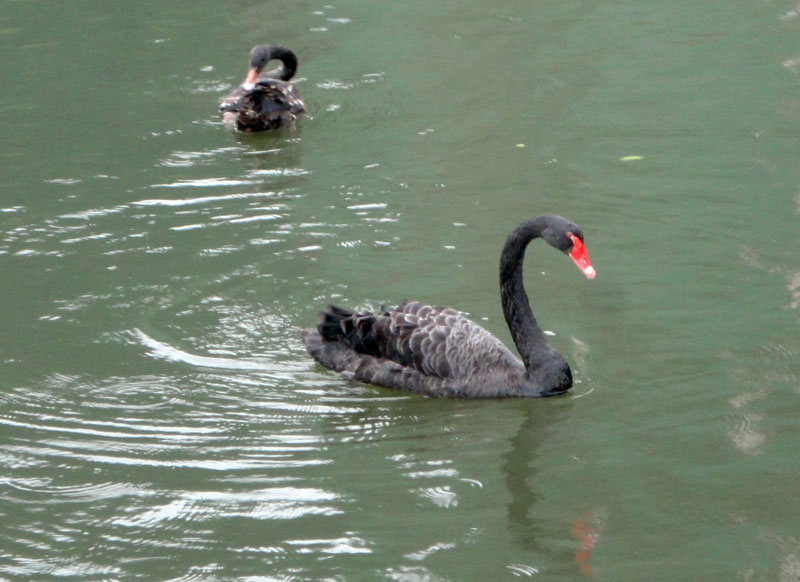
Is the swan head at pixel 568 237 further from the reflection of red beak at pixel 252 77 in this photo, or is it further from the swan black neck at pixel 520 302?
the reflection of red beak at pixel 252 77

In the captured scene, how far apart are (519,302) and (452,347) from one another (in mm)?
368

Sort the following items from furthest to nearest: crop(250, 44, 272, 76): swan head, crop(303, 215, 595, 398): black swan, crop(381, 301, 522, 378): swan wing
A: 1. crop(250, 44, 272, 76): swan head
2. crop(381, 301, 522, 378): swan wing
3. crop(303, 215, 595, 398): black swan

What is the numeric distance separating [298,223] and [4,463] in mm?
2921

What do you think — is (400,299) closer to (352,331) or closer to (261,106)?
(352,331)

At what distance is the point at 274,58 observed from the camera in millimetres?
10070

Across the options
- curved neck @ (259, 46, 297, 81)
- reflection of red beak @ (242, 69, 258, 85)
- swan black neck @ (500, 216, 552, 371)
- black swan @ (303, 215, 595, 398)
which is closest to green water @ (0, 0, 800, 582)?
black swan @ (303, 215, 595, 398)

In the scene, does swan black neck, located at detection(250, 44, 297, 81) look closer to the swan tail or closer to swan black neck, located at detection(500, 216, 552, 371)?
the swan tail

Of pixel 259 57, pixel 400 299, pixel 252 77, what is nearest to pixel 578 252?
pixel 400 299

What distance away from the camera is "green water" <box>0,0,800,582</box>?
4301 millimetres

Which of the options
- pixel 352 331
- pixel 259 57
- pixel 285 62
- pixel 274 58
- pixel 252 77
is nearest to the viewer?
pixel 352 331

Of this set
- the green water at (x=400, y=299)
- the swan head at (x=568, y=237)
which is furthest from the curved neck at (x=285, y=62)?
the swan head at (x=568, y=237)

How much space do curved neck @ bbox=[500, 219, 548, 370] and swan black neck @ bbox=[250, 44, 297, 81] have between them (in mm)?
4927

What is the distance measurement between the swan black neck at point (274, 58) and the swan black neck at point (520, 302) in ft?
16.2

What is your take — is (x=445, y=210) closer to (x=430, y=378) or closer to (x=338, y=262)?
(x=338, y=262)
